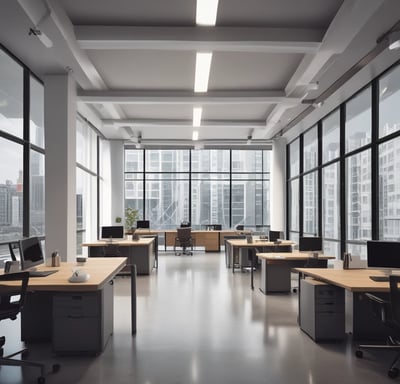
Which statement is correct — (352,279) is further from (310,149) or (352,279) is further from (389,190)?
(310,149)

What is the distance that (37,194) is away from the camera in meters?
8.10

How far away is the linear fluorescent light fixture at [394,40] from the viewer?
528 centimetres

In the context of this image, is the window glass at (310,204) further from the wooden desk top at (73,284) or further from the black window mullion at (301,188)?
the wooden desk top at (73,284)

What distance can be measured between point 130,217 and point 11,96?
8.23 metres

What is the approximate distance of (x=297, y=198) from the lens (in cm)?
1362

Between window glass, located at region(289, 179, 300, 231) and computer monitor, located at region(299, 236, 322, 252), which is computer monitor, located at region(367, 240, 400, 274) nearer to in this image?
computer monitor, located at region(299, 236, 322, 252)

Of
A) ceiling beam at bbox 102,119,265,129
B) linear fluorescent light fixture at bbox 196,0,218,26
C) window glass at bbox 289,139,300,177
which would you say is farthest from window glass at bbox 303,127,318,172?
linear fluorescent light fixture at bbox 196,0,218,26

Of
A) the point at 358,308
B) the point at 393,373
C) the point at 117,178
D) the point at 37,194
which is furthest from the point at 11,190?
the point at 117,178

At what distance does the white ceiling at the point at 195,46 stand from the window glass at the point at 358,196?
1.53 meters

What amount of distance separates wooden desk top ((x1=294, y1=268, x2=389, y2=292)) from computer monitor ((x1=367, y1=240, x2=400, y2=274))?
0.20 meters

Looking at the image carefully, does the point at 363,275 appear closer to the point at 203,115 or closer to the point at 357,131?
the point at 357,131

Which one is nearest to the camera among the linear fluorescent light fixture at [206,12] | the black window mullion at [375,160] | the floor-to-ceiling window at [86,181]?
the linear fluorescent light fixture at [206,12]

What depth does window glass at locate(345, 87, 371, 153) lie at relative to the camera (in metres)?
8.27

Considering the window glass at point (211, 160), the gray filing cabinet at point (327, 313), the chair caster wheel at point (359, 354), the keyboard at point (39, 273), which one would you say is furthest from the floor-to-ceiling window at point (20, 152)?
the window glass at point (211, 160)
